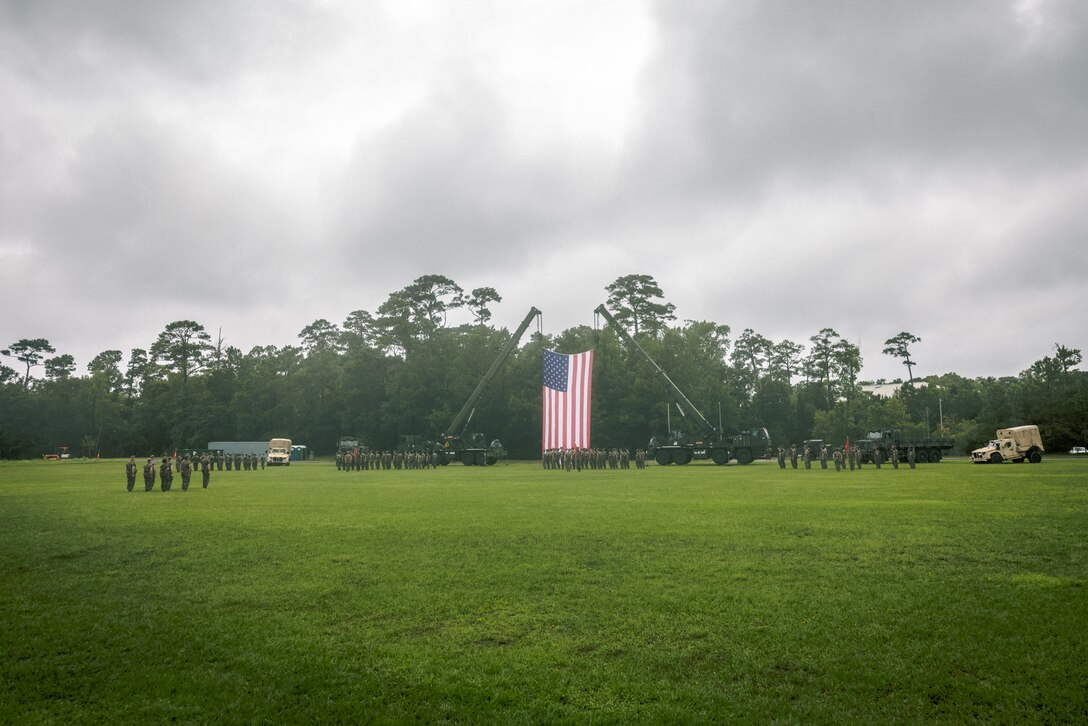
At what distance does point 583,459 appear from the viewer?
4122 cm

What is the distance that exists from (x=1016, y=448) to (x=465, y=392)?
4549 cm

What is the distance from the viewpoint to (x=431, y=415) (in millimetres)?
67312

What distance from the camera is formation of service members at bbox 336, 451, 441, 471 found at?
147 feet

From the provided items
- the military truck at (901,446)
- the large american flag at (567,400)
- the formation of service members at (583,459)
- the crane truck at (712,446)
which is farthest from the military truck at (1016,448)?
the large american flag at (567,400)

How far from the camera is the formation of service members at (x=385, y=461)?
44656mm

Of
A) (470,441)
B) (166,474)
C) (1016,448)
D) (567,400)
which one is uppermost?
(567,400)

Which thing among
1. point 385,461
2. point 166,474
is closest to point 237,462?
point 385,461

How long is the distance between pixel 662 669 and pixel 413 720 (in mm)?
2125

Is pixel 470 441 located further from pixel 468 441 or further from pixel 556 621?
pixel 556 621

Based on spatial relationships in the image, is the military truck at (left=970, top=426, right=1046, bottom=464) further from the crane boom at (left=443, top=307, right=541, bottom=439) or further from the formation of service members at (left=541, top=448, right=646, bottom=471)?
the crane boom at (left=443, top=307, right=541, bottom=439)

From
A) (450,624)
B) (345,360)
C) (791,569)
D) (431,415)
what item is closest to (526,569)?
(450,624)

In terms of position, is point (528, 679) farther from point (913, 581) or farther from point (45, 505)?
point (45, 505)

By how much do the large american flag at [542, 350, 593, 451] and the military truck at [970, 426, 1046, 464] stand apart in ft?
76.9

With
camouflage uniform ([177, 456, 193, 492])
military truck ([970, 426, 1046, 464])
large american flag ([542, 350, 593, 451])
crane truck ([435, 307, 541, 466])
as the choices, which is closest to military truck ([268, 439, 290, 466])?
crane truck ([435, 307, 541, 466])
